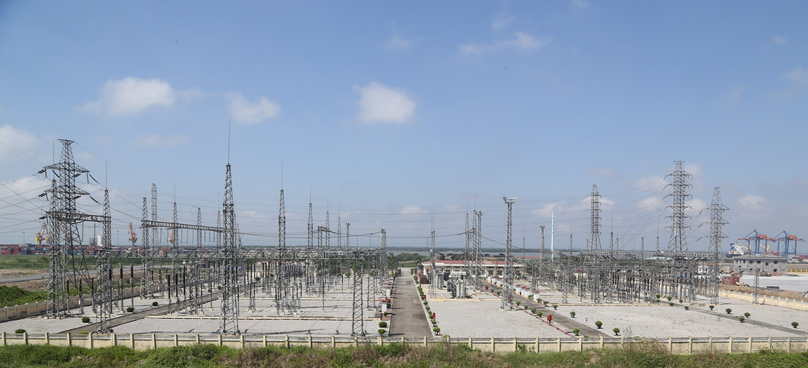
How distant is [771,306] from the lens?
63.4 meters

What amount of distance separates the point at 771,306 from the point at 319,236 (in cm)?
6421

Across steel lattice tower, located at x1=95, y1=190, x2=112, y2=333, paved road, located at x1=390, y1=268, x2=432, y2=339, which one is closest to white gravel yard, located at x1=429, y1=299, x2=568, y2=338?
paved road, located at x1=390, y1=268, x2=432, y2=339

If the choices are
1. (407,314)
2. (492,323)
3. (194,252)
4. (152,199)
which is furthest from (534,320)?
(152,199)

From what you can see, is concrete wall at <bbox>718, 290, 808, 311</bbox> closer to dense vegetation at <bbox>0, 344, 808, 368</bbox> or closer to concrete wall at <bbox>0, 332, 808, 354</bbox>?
concrete wall at <bbox>0, 332, 808, 354</bbox>

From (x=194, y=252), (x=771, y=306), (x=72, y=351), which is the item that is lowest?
(x=771, y=306)

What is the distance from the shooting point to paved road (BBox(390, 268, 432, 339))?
136 ft

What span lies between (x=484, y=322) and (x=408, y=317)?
806cm

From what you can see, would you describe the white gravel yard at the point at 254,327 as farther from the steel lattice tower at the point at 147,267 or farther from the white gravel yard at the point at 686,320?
the white gravel yard at the point at 686,320

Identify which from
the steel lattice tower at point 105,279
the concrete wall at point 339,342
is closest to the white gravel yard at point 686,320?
the concrete wall at point 339,342

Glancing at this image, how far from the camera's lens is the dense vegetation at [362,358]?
28812 mm

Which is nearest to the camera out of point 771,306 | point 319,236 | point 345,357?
point 345,357

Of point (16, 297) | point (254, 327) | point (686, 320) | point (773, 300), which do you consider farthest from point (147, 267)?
point (773, 300)

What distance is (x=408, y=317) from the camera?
50.0 m

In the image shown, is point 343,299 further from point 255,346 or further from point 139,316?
point 255,346
